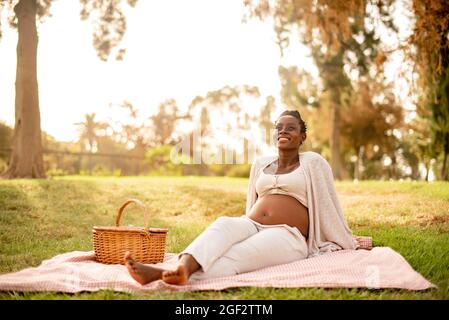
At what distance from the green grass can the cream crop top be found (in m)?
1.20

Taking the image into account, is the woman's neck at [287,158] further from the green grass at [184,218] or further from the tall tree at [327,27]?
the tall tree at [327,27]

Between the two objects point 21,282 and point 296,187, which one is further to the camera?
point 296,187

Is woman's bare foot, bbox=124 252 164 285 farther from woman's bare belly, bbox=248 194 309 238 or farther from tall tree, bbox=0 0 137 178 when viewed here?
tall tree, bbox=0 0 137 178

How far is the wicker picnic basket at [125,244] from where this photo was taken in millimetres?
4754

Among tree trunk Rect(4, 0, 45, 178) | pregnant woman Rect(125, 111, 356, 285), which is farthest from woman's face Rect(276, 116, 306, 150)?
tree trunk Rect(4, 0, 45, 178)

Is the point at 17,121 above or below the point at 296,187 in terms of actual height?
above

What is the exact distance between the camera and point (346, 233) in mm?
5004

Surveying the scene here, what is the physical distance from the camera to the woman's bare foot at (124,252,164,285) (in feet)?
11.9

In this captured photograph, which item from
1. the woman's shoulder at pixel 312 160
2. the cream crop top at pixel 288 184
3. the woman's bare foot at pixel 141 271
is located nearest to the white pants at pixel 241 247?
the woman's bare foot at pixel 141 271

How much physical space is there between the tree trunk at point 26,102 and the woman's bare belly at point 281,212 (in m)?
9.68

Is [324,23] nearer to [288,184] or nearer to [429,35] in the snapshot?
[429,35]
